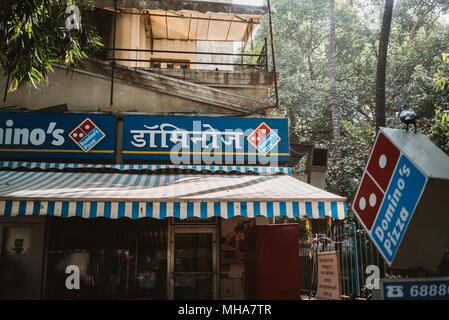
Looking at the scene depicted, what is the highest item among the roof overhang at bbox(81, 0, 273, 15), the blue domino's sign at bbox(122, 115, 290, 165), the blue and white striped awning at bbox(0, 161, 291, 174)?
the roof overhang at bbox(81, 0, 273, 15)

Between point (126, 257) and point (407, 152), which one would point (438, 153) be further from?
point (126, 257)

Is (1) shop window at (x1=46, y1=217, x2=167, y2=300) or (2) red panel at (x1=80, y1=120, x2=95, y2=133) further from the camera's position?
(2) red panel at (x1=80, y1=120, x2=95, y2=133)

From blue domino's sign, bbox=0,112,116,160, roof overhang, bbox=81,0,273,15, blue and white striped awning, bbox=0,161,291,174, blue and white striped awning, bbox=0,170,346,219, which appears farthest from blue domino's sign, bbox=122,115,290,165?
roof overhang, bbox=81,0,273,15

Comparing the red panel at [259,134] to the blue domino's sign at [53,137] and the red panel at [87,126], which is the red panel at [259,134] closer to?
the blue domino's sign at [53,137]

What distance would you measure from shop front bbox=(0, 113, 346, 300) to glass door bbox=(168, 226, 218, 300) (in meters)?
0.02

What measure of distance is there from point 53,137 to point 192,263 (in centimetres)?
423

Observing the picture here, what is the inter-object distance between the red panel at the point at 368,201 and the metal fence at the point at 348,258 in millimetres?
3129

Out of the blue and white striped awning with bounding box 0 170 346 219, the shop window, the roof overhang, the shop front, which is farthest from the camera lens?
the roof overhang

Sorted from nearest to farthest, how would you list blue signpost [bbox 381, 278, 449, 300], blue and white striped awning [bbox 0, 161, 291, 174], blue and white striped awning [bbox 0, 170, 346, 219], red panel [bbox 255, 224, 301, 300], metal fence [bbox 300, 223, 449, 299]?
blue signpost [bbox 381, 278, 449, 300], blue and white striped awning [bbox 0, 170, 346, 219], metal fence [bbox 300, 223, 449, 299], red panel [bbox 255, 224, 301, 300], blue and white striped awning [bbox 0, 161, 291, 174]

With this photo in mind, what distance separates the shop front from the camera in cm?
808

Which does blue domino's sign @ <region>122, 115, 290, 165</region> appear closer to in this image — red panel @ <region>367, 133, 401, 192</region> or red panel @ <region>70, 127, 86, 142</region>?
red panel @ <region>70, 127, 86, 142</region>

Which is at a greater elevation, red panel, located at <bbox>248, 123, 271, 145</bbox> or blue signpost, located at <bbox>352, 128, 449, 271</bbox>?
red panel, located at <bbox>248, 123, 271, 145</bbox>

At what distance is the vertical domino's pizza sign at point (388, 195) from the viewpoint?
2.25 metres
